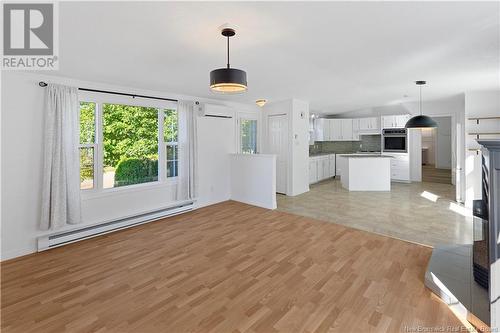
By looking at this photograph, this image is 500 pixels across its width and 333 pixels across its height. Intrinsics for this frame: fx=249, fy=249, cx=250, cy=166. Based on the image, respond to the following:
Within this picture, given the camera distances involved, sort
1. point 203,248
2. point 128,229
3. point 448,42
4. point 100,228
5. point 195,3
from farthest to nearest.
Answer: point 128,229, point 100,228, point 203,248, point 448,42, point 195,3

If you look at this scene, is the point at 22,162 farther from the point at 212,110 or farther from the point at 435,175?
the point at 435,175

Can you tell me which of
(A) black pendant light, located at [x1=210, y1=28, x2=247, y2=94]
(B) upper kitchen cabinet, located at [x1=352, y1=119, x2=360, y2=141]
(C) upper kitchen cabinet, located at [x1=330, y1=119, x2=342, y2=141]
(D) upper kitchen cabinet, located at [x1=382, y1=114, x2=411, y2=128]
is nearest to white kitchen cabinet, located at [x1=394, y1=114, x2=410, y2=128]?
(D) upper kitchen cabinet, located at [x1=382, y1=114, x2=411, y2=128]

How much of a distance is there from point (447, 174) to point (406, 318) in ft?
31.7

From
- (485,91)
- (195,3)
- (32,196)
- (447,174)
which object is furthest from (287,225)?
(447,174)

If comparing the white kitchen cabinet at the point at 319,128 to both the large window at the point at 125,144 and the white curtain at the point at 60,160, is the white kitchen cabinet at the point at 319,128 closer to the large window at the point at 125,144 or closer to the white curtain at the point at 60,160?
the large window at the point at 125,144

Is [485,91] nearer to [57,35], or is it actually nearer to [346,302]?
[346,302]

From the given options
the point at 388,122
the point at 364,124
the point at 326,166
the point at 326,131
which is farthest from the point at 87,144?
the point at 388,122

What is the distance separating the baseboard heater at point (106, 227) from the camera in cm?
360

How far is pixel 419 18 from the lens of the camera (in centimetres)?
219

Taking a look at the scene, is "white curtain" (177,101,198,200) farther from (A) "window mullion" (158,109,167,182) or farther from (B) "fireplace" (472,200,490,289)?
(B) "fireplace" (472,200,490,289)

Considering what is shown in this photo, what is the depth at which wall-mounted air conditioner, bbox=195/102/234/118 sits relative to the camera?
18.2 feet

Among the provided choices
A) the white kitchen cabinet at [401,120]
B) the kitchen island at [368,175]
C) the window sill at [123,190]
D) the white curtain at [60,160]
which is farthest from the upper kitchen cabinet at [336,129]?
the white curtain at [60,160]

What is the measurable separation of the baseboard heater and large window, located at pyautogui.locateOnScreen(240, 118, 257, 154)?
7.59ft

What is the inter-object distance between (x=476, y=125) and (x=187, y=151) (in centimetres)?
619
